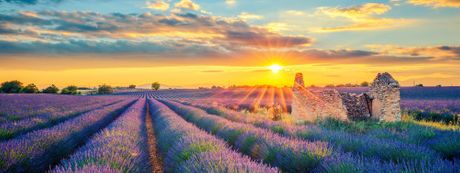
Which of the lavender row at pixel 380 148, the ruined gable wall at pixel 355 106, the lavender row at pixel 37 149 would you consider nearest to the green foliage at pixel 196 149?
the lavender row at pixel 380 148

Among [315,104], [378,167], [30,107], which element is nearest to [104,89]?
[30,107]

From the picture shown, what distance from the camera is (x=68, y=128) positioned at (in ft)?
26.3

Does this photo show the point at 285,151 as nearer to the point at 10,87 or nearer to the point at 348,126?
the point at 348,126

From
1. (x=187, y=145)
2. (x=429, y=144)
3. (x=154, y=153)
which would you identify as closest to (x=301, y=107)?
(x=154, y=153)

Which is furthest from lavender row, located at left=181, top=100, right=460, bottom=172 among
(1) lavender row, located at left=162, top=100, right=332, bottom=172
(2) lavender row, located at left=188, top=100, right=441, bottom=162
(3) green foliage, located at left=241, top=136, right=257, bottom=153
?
(3) green foliage, located at left=241, top=136, right=257, bottom=153

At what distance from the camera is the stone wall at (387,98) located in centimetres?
1374

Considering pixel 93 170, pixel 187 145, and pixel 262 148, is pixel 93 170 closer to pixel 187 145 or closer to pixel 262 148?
pixel 187 145

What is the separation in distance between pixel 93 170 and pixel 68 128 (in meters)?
5.61

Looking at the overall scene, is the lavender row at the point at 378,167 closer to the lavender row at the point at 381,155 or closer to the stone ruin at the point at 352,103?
the lavender row at the point at 381,155

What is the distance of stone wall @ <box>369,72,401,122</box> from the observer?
13.7 m

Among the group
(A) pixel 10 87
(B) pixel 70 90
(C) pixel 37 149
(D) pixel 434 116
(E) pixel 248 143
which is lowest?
(D) pixel 434 116

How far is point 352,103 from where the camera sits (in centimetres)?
1510

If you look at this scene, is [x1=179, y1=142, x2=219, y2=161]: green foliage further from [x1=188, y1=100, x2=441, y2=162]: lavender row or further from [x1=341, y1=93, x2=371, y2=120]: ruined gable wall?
[x1=341, y1=93, x2=371, y2=120]: ruined gable wall

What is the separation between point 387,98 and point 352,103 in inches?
62.1
